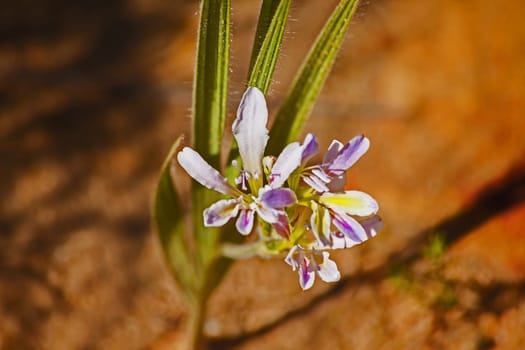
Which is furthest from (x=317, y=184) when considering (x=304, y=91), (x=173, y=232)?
(x=173, y=232)

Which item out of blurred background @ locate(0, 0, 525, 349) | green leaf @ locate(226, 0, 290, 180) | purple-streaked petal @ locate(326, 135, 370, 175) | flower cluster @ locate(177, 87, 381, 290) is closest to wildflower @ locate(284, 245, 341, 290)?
flower cluster @ locate(177, 87, 381, 290)

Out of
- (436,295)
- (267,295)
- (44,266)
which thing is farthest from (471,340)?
(44,266)

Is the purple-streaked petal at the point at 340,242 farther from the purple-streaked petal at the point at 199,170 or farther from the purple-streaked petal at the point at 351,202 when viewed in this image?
the purple-streaked petal at the point at 199,170

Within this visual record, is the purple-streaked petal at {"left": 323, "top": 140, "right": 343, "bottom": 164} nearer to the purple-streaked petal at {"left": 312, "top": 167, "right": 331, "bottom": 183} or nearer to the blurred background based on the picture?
the purple-streaked petal at {"left": 312, "top": 167, "right": 331, "bottom": 183}

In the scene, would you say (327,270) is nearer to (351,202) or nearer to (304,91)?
(351,202)

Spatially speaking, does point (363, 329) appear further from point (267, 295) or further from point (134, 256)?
point (134, 256)

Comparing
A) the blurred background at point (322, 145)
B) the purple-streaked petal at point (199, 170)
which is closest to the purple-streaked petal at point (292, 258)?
the purple-streaked petal at point (199, 170)
